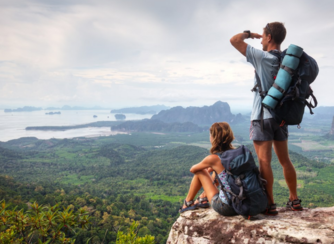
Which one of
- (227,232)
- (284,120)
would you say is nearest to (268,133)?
(284,120)

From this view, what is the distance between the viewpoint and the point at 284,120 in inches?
120

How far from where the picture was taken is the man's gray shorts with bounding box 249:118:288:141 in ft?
10.4

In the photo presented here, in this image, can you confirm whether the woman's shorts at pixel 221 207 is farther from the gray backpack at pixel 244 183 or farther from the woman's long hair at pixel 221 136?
the woman's long hair at pixel 221 136

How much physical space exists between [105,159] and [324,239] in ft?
294

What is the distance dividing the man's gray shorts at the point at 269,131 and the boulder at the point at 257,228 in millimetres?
1106

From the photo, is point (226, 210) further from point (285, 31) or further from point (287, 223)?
point (285, 31)

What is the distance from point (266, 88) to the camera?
10.4 feet

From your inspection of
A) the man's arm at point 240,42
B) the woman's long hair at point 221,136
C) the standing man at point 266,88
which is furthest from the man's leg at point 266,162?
the man's arm at point 240,42

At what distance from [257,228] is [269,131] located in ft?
4.11

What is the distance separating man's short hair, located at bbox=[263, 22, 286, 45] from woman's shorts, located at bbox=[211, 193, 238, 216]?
7.59 feet

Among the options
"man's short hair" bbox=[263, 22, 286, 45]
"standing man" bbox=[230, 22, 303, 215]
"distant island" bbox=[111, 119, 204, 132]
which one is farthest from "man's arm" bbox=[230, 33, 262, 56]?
"distant island" bbox=[111, 119, 204, 132]

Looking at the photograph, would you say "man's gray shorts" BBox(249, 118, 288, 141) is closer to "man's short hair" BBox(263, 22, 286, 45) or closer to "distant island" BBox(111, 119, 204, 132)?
"man's short hair" BBox(263, 22, 286, 45)

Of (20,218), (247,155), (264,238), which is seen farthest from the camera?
(20,218)

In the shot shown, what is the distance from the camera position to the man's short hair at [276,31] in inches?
122
